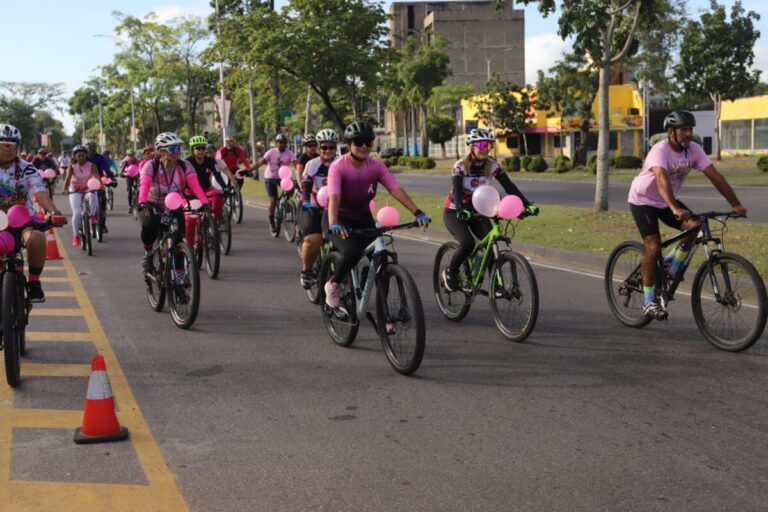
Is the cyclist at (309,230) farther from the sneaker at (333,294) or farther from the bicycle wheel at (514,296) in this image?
the bicycle wheel at (514,296)

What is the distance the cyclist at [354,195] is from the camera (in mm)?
7344

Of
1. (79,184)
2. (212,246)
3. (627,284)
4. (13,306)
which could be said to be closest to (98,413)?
(13,306)

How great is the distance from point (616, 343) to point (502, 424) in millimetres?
2557

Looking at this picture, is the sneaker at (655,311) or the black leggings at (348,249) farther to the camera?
the sneaker at (655,311)

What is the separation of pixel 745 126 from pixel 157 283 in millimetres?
64523

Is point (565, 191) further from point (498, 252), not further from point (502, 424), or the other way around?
point (502, 424)

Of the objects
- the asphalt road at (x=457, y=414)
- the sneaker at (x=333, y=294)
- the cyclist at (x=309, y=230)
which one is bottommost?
the asphalt road at (x=457, y=414)

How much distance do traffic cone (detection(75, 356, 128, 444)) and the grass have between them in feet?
22.9

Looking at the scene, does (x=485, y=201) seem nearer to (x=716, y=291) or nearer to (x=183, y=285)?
(x=716, y=291)

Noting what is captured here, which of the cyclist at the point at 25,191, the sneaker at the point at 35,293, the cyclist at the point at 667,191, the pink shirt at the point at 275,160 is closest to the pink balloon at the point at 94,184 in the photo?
the pink shirt at the point at 275,160

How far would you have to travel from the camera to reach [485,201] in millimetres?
7996

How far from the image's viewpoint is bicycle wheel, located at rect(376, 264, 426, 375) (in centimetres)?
653

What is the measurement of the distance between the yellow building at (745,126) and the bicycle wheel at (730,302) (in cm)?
6100

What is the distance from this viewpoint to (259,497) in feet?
14.4
